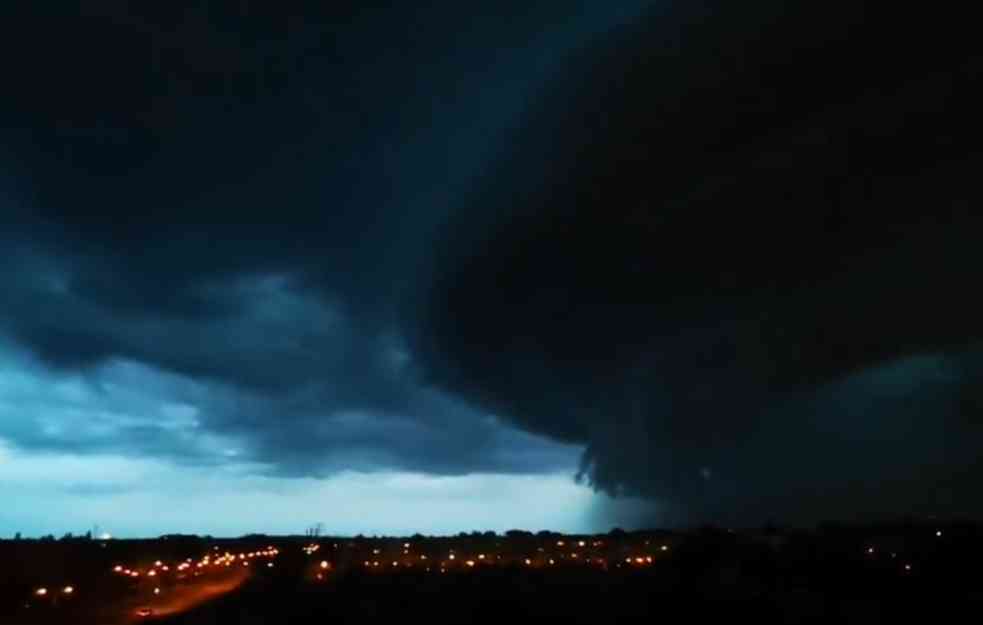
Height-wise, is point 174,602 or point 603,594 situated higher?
point 174,602

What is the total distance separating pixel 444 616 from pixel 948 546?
66.1 m

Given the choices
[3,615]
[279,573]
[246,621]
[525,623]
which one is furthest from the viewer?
[279,573]

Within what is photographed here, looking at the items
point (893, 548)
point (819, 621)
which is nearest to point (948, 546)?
point (893, 548)

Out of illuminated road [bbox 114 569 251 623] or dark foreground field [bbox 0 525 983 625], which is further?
illuminated road [bbox 114 569 251 623]

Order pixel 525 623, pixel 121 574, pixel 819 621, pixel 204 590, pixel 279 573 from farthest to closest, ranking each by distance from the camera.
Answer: pixel 121 574 → pixel 279 573 → pixel 204 590 → pixel 525 623 → pixel 819 621

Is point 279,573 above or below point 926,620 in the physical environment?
above

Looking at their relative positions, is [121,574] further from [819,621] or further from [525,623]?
[819,621]

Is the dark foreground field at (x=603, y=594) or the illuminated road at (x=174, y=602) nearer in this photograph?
the dark foreground field at (x=603, y=594)

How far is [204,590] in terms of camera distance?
333 feet

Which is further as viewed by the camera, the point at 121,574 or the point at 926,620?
the point at 121,574

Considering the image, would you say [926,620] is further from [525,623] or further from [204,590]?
[204,590]

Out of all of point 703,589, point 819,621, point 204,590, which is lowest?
point 819,621

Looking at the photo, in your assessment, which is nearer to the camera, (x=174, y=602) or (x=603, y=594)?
(x=603, y=594)

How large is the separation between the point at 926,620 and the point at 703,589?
14.3 meters
